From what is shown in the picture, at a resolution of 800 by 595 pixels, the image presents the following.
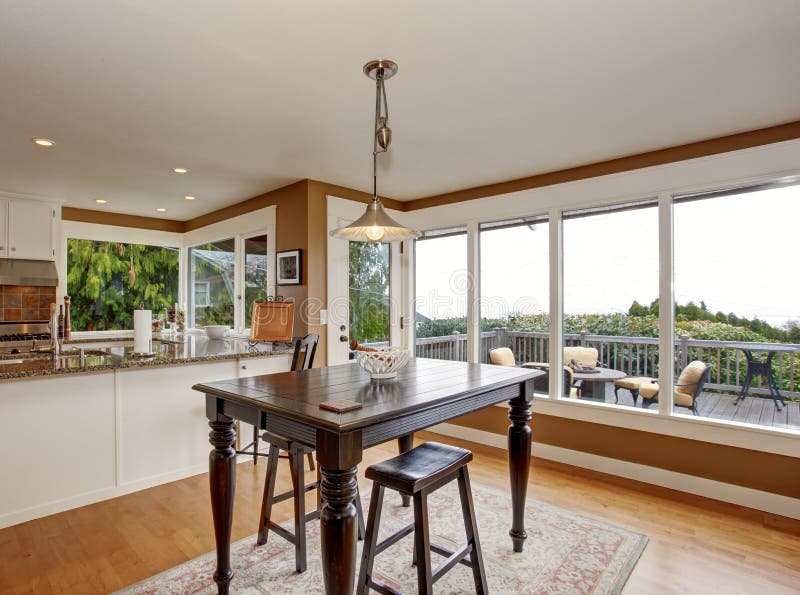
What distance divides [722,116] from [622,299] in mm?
1380

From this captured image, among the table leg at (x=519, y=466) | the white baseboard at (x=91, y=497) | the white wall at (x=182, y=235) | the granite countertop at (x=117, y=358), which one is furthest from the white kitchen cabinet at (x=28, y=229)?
the table leg at (x=519, y=466)

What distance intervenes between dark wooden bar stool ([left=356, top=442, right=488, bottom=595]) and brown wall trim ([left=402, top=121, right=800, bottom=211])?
2.61 meters

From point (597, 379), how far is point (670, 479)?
820mm

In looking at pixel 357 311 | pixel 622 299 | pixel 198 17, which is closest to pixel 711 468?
pixel 622 299

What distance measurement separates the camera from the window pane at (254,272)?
4668 millimetres

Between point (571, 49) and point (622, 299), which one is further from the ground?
point (571, 49)

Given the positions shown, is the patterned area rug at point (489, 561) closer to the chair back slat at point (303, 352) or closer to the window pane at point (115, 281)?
the chair back slat at point (303, 352)

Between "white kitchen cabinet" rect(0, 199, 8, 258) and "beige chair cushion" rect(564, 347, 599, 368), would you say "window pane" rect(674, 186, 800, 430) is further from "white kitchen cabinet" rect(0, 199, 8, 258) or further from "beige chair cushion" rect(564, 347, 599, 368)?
"white kitchen cabinet" rect(0, 199, 8, 258)

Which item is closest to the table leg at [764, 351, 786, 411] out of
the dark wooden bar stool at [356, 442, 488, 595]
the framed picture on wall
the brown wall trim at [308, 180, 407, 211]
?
the dark wooden bar stool at [356, 442, 488, 595]

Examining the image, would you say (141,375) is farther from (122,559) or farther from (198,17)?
(198,17)

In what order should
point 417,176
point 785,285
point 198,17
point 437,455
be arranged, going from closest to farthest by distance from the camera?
point 198,17 → point 437,455 → point 785,285 → point 417,176

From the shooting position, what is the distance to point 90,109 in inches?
100

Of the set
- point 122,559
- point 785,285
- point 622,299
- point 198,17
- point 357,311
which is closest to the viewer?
point 198,17

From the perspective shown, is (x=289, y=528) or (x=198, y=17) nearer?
(x=198, y=17)
